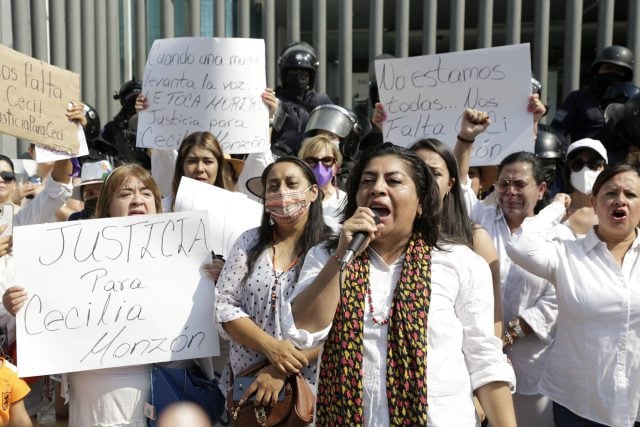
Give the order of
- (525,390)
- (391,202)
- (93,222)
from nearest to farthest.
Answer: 1. (391,202)
2. (93,222)
3. (525,390)

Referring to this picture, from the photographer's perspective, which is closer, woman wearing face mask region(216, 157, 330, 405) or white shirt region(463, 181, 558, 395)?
woman wearing face mask region(216, 157, 330, 405)

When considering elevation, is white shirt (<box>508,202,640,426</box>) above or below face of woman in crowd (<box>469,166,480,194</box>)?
below

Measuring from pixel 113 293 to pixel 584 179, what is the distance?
2655 mm

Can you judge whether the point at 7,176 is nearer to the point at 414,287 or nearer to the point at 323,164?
the point at 323,164

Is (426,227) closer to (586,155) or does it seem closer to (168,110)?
(586,155)

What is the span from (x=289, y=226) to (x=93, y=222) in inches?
33.4

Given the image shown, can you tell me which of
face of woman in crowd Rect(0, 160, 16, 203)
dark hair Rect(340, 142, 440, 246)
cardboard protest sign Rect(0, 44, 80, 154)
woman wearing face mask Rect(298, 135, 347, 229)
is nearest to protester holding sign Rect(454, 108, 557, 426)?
woman wearing face mask Rect(298, 135, 347, 229)

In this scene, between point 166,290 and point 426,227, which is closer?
point 426,227

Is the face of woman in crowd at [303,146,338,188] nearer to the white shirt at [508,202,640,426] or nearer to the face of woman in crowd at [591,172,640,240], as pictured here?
the white shirt at [508,202,640,426]

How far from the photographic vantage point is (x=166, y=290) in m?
3.20

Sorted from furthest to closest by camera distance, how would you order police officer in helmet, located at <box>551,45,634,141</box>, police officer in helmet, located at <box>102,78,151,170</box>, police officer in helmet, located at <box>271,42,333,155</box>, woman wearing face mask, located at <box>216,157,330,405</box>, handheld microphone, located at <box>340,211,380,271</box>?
police officer in helmet, located at <box>102,78,151,170</box>, police officer in helmet, located at <box>551,45,634,141</box>, police officer in helmet, located at <box>271,42,333,155</box>, woman wearing face mask, located at <box>216,157,330,405</box>, handheld microphone, located at <box>340,211,380,271</box>

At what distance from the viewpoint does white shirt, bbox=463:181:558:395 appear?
11.9ft

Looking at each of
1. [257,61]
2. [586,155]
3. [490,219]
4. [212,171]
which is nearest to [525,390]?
[490,219]

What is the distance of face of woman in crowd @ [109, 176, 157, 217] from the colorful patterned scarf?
1397mm
